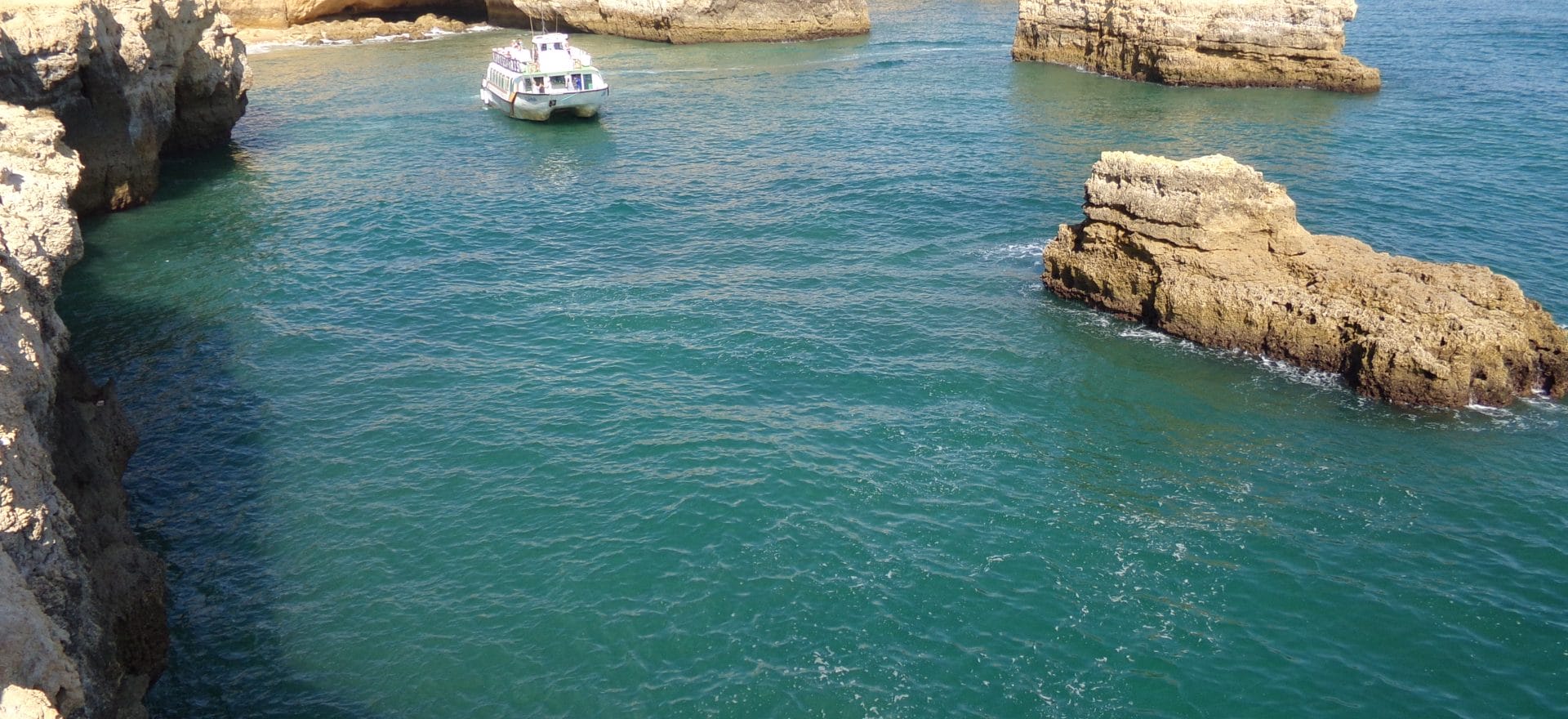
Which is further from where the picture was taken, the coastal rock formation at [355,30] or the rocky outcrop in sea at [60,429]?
the coastal rock formation at [355,30]

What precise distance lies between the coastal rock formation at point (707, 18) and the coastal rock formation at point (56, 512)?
67246 millimetres

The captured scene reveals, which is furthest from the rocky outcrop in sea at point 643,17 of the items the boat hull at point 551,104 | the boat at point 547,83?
the boat hull at point 551,104

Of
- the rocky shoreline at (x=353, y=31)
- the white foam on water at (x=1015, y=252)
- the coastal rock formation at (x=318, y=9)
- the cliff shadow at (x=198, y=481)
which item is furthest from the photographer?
the coastal rock formation at (x=318, y=9)

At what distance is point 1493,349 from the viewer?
97.0 feet

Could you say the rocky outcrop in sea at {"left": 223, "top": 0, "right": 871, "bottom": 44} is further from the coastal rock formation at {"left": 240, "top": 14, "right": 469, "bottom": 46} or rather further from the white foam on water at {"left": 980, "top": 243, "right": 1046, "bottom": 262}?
the white foam on water at {"left": 980, "top": 243, "right": 1046, "bottom": 262}

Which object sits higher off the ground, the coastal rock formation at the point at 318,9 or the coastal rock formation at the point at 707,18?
the coastal rock formation at the point at 318,9

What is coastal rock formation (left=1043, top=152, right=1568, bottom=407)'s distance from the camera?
97.5ft

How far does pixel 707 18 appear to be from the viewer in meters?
90.4

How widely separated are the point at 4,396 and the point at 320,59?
72152 millimetres

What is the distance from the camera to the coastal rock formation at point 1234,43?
64.9 metres

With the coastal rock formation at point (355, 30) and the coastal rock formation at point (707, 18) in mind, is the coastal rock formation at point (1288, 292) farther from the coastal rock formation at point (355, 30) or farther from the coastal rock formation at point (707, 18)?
the coastal rock formation at point (355, 30)

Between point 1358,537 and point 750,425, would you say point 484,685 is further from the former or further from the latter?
point 1358,537

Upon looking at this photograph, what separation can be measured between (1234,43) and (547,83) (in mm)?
41579

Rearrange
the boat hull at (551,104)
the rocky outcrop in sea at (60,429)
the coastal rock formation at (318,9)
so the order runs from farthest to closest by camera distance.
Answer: the coastal rock formation at (318,9) < the boat hull at (551,104) < the rocky outcrop in sea at (60,429)
